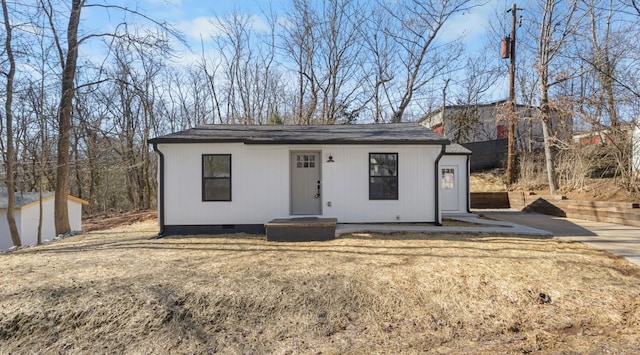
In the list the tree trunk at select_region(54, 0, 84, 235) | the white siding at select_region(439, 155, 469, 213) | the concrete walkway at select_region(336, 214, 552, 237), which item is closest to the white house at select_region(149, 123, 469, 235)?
the concrete walkway at select_region(336, 214, 552, 237)

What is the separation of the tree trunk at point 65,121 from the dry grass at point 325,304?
19.5 ft

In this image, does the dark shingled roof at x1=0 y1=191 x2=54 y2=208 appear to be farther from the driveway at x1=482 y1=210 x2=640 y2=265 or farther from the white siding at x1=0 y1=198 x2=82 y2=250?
the driveway at x1=482 y1=210 x2=640 y2=265

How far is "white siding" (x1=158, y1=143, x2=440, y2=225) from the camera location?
8242mm

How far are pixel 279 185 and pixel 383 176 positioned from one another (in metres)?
2.55

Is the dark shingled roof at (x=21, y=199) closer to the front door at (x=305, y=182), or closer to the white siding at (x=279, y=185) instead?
the white siding at (x=279, y=185)

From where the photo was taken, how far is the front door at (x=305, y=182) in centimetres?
889

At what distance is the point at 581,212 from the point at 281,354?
11.0 m

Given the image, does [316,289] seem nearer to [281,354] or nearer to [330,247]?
[281,354]

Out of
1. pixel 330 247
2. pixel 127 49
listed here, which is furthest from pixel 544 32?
→ pixel 127 49

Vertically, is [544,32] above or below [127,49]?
above

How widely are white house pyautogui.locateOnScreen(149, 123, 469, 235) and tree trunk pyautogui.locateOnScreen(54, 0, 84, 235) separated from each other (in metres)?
5.21

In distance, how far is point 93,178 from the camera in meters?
22.6

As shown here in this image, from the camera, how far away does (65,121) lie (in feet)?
36.4

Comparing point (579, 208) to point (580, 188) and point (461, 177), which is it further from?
point (461, 177)
